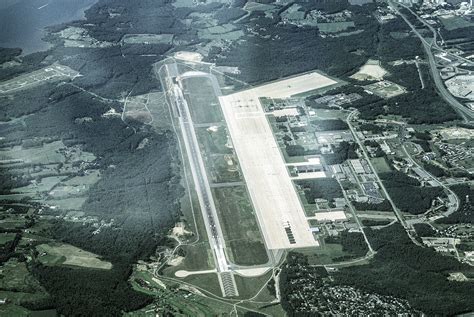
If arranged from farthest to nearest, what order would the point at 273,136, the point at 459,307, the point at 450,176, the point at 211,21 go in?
the point at 211,21 < the point at 273,136 < the point at 450,176 < the point at 459,307

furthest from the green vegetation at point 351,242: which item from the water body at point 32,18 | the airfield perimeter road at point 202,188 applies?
the water body at point 32,18

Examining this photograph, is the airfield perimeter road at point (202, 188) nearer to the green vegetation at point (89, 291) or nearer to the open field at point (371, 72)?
the green vegetation at point (89, 291)

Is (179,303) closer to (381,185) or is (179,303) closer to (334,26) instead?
(381,185)

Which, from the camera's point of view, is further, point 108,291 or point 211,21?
point 211,21

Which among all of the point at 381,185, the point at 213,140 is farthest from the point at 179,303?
the point at 213,140

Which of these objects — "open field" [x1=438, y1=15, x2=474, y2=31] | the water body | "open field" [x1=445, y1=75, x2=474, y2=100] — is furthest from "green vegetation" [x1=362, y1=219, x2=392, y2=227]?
the water body

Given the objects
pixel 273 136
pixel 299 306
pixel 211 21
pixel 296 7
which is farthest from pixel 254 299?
pixel 296 7

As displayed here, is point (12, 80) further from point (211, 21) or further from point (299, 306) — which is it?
point (299, 306)
